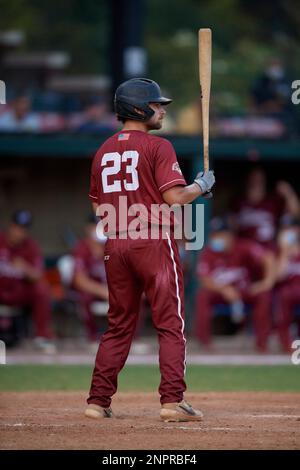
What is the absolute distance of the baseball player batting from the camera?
622 cm

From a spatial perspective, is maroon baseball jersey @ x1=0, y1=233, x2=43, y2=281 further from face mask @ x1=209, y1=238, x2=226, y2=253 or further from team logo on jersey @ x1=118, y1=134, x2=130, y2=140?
team logo on jersey @ x1=118, y1=134, x2=130, y2=140

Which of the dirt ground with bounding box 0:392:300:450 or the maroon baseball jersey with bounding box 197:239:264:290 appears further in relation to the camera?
the maroon baseball jersey with bounding box 197:239:264:290

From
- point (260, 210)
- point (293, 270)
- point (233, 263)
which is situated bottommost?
point (293, 270)

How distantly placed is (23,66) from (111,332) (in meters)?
20.2

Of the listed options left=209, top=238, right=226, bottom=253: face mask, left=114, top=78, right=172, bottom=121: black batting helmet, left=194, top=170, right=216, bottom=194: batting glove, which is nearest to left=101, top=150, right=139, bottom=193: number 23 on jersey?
left=114, top=78, right=172, bottom=121: black batting helmet

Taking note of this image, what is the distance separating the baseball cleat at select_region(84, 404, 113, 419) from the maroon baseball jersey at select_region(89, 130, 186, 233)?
3.45 feet

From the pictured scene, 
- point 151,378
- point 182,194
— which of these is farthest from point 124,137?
point 151,378

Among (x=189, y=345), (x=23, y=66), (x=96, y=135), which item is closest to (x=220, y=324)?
(x=189, y=345)

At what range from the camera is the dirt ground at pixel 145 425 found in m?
5.45

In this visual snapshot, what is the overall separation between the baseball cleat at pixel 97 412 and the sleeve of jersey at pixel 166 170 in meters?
1.34

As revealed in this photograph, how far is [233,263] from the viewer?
43.3ft

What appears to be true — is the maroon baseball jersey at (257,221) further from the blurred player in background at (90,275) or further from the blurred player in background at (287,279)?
the blurred player in background at (90,275)

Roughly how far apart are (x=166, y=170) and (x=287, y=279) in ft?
23.0

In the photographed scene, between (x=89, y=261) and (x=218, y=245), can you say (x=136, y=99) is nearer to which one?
(x=218, y=245)
